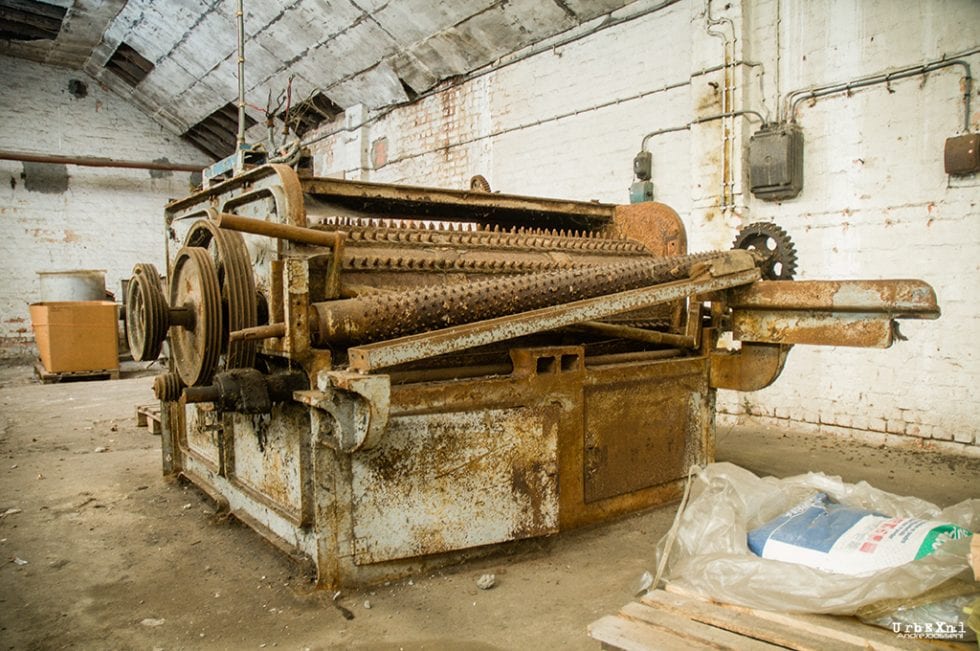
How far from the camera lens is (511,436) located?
2.45 m

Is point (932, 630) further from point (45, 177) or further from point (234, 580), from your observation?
point (45, 177)

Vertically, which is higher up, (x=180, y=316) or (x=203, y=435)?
(x=180, y=316)

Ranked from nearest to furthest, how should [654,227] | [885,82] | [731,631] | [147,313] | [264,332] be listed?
[731,631] → [264,332] → [147,313] → [654,227] → [885,82]

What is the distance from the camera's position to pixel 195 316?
2652 mm

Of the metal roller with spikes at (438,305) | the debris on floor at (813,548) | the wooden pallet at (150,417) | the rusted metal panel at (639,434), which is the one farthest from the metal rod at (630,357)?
the wooden pallet at (150,417)

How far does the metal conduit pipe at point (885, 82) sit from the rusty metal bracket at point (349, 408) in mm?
3889

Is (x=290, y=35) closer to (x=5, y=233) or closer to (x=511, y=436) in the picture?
(x=5, y=233)

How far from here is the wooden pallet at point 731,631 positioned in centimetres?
150

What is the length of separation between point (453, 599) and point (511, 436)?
1.91 feet

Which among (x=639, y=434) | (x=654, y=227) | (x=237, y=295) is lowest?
(x=639, y=434)

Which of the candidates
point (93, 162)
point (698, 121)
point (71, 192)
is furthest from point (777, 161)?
point (71, 192)

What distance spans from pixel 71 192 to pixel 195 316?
32.5 ft

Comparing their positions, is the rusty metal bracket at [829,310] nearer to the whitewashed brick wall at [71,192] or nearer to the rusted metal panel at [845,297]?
the rusted metal panel at [845,297]

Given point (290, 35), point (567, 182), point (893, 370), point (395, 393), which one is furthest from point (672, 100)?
point (290, 35)
